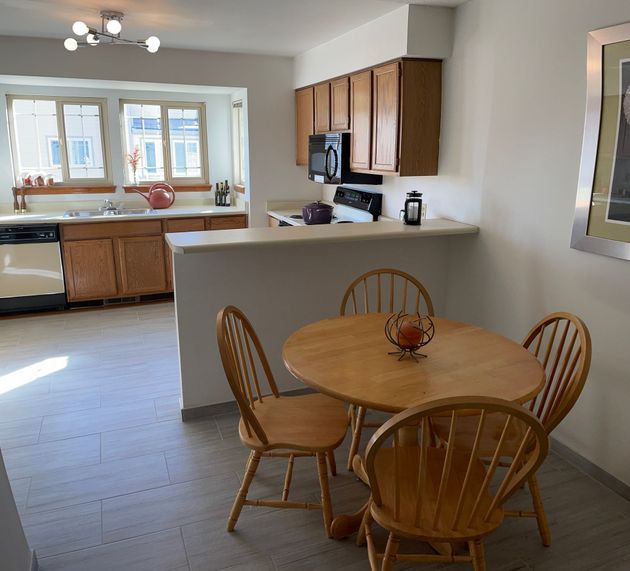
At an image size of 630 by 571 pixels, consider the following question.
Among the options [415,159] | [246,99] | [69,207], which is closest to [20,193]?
[69,207]

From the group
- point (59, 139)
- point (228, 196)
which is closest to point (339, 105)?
point (228, 196)

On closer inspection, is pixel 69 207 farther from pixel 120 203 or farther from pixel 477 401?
pixel 477 401

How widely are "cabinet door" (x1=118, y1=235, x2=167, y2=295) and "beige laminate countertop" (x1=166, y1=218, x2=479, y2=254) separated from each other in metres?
2.25

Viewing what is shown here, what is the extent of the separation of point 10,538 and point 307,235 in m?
1.86

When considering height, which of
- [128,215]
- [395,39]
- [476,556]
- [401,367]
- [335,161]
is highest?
[395,39]

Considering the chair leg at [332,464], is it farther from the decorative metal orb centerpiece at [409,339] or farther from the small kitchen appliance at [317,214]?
the small kitchen appliance at [317,214]

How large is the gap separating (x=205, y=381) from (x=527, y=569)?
1.80m

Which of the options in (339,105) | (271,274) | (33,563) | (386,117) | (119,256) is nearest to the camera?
(33,563)

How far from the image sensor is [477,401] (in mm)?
1288

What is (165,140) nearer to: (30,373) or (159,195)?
(159,195)

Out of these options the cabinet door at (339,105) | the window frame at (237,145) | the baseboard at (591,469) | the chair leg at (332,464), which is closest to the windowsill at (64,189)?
the window frame at (237,145)

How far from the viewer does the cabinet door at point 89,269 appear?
4.71 m

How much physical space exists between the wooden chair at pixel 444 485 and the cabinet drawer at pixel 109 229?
3824 millimetres

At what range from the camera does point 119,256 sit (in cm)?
486
